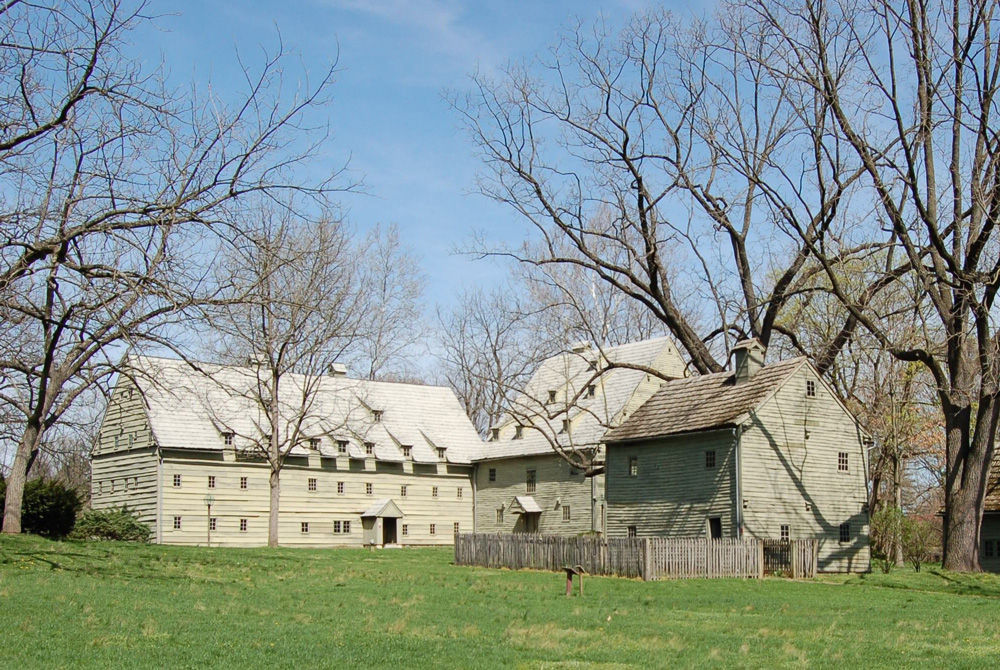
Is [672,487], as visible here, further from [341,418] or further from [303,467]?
[341,418]

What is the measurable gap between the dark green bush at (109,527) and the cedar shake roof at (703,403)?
2146cm

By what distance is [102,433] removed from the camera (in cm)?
5431

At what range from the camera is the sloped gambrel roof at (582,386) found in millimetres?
50438

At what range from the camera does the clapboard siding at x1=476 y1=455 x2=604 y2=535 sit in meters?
49.4

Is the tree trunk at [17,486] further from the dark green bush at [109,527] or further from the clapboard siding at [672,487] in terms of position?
the clapboard siding at [672,487]

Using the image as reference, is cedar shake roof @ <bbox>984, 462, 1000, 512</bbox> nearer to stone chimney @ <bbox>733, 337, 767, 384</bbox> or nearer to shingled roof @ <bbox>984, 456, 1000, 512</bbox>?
shingled roof @ <bbox>984, 456, 1000, 512</bbox>

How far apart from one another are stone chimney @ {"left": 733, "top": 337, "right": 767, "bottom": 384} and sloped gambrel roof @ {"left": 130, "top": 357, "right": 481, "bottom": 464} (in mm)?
20612

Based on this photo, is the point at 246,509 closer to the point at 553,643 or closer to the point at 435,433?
the point at 435,433

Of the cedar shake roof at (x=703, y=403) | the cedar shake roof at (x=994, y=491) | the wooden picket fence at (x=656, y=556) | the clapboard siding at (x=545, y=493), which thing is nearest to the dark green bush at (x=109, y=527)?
the clapboard siding at (x=545, y=493)

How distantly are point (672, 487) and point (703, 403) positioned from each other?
3.10m

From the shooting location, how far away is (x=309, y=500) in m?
53.9

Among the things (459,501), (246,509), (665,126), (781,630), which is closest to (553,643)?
(781,630)

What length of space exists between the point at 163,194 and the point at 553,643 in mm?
8860

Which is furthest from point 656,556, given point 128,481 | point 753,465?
point 128,481
